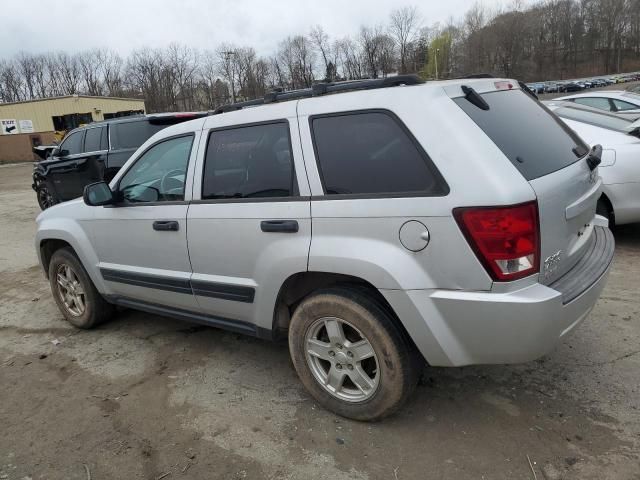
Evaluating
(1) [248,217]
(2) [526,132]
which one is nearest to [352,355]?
(1) [248,217]

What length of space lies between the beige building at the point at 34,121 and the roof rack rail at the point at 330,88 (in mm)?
37901

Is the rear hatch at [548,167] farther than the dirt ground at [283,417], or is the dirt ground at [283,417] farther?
the dirt ground at [283,417]

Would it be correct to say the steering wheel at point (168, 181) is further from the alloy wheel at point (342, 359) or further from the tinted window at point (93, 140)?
the tinted window at point (93, 140)

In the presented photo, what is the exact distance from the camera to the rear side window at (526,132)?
253 cm

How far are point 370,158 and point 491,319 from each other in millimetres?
1010

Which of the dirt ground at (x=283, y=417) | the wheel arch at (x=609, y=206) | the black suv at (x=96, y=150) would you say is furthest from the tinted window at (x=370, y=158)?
the black suv at (x=96, y=150)

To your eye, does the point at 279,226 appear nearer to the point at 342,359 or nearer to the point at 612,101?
the point at 342,359

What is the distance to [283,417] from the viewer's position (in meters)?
3.08

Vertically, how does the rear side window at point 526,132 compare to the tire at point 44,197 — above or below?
above

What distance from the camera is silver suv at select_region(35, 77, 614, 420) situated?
236 cm

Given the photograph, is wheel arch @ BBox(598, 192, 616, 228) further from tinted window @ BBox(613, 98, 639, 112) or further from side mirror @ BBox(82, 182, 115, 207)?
tinted window @ BBox(613, 98, 639, 112)

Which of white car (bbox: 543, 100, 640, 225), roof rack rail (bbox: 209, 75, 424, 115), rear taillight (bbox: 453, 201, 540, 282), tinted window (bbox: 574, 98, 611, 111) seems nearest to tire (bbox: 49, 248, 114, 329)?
roof rack rail (bbox: 209, 75, 424, 115)

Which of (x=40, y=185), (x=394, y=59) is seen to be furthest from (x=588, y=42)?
(x=40, y=185)

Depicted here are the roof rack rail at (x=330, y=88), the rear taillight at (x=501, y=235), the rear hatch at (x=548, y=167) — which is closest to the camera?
the rear taillight at (x=501, y=235)
